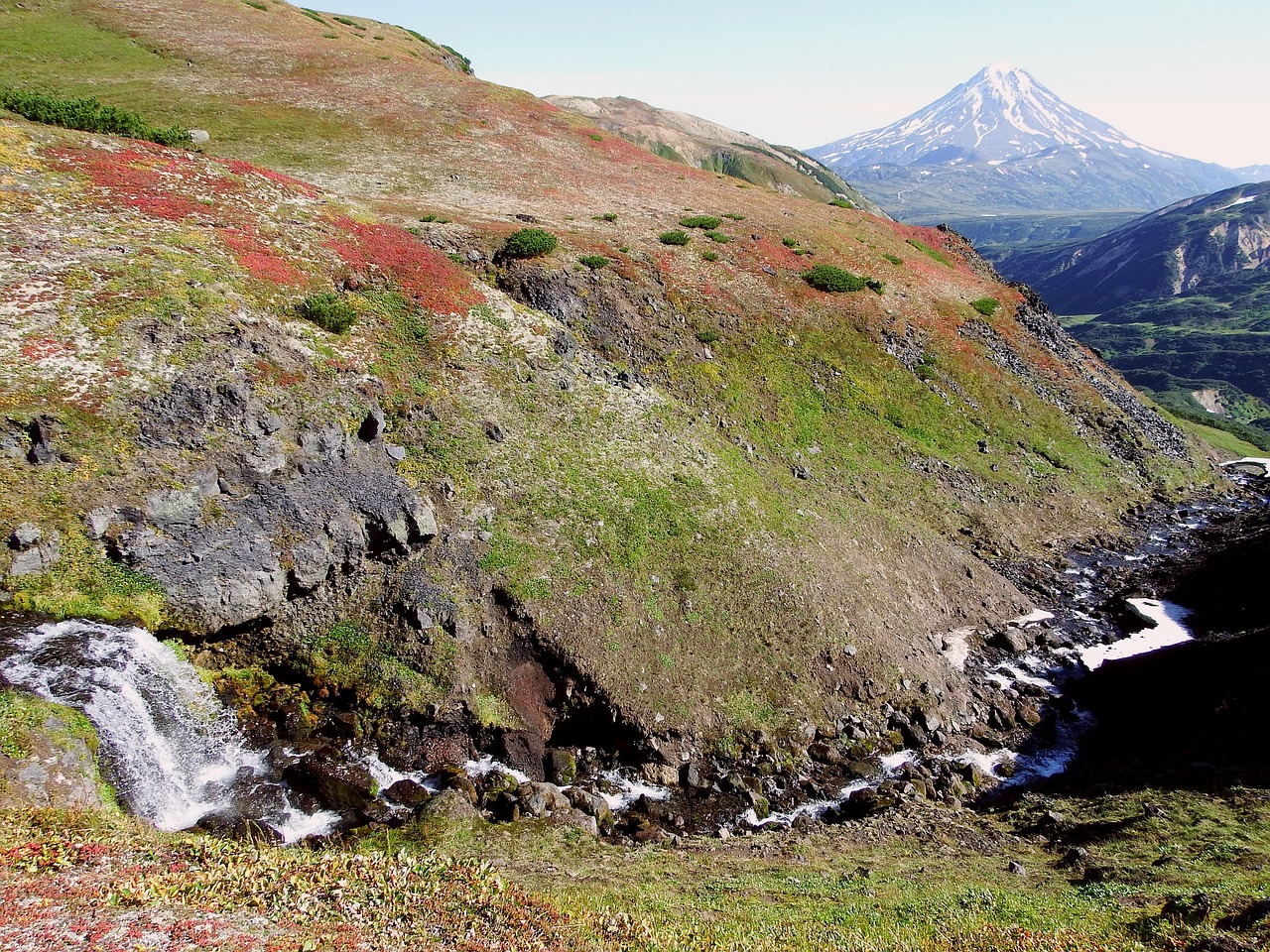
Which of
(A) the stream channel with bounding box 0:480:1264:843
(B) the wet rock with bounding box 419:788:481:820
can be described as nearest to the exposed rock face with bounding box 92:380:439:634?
(A) the stream channel with bounding box 0:480:1264:843

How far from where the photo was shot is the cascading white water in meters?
20.0

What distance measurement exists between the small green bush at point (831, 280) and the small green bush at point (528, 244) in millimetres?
25937

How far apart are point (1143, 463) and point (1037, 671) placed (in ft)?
125

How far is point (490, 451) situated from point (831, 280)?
42.0 metres

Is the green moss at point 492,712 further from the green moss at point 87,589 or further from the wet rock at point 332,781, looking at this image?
the green moss at point 87,589

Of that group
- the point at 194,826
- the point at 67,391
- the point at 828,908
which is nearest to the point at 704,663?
the point at 828,908

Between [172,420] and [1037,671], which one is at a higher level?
[172,420]

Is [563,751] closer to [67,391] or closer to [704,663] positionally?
[704,663]

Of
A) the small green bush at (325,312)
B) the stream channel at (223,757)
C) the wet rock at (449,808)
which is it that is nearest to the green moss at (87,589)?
the stream channel at (223,757)

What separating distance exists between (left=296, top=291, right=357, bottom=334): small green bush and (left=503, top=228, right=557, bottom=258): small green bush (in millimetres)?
16540

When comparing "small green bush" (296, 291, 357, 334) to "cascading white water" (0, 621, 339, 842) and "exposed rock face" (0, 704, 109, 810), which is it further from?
"exposed rock face" (0, 704, 109, 810)

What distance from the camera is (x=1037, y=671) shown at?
36438mm

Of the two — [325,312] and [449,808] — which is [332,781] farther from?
[325,312]

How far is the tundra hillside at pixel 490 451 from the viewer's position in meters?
26.1
